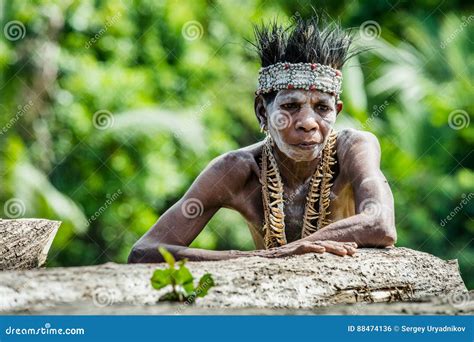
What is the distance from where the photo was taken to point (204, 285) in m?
4.95

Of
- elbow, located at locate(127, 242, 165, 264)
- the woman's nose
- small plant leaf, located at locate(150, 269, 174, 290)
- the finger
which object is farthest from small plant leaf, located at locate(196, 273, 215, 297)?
the woman's nose

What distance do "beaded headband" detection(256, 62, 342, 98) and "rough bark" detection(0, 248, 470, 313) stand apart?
1105 mm

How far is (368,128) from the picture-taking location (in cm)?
1540

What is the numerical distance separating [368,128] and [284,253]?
9746 millimetres

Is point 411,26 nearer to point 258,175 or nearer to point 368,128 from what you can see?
point 368,128

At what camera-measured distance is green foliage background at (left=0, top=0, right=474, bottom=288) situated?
54.1 ft

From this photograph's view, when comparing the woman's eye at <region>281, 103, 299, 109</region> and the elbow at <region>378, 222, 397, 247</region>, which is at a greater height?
the woman's eye at <region>281, 103, 299, 109</region>

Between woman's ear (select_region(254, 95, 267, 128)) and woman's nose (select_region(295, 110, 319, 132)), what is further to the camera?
woman's ear (select_region(254, 95, 267, 128))

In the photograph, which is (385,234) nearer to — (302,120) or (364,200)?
(364,200)

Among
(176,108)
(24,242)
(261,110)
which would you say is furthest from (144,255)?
(176,108)

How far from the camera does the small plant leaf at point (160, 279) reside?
192 inches

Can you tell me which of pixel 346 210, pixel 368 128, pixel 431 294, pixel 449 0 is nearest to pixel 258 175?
pixel 346 210

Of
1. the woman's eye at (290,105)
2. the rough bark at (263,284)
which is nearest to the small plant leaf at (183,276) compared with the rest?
the rough bark at (263,284)

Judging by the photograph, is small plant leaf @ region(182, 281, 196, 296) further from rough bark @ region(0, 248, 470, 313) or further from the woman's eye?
the woman's eye
